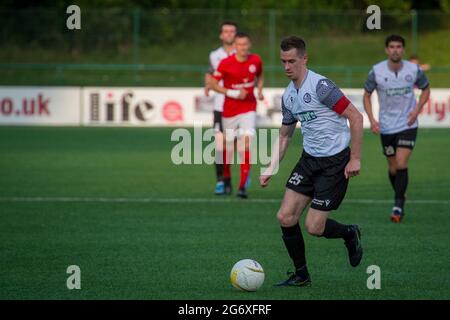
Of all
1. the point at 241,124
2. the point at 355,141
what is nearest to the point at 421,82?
the point at 241,124

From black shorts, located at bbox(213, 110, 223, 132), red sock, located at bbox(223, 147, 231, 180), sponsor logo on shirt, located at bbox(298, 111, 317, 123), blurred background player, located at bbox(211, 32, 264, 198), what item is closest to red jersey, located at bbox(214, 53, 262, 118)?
blurred background player, located at bbox(211, 32, 264, 198)

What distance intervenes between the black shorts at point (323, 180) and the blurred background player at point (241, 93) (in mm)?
5905

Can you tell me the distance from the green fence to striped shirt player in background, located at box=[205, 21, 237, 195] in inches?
707

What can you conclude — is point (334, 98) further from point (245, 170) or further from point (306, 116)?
point (245, 170)

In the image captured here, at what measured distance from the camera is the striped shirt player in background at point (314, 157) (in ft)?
26.9

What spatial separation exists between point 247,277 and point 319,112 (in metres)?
1.48

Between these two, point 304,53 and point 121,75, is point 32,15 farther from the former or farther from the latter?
point 304,53

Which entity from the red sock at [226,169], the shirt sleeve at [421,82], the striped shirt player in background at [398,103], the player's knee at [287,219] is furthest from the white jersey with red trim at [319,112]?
the red sock at [226,169]

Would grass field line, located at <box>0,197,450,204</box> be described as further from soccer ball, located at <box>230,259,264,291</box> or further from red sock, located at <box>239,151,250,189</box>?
soccer ball, located at <box>230,259,264,291</box>

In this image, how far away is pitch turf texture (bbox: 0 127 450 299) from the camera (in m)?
8.22

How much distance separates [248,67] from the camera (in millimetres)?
14547

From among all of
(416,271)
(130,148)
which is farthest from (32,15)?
(416,271)

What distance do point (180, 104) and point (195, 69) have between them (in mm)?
4518

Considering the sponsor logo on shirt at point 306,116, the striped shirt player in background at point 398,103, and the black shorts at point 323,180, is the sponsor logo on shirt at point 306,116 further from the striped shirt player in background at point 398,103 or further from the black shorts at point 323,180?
the striped shirt player in background at point 398,103
